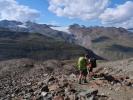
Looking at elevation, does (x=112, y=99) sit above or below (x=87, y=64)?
below

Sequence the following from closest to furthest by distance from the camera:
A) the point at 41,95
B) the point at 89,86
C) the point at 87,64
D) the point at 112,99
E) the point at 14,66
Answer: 1. the point at 112,99
2. the point at 41,95
3. the point at 89,86
4. the point at 87,64
5. the point at 14,66

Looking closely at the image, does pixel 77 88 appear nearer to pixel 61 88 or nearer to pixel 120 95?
pixel 61 88

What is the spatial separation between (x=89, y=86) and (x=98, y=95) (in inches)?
146

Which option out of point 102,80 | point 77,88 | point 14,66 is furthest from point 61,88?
point 14,66

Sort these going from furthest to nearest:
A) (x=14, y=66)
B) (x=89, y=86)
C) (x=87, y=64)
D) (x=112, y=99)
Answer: (x=14, y=66) → (x=87, y=64) → (x=89, y=86) → (x=112, y=99)

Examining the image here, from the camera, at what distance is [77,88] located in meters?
25.0

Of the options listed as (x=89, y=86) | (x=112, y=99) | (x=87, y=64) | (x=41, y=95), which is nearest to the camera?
(x=112, y=99)

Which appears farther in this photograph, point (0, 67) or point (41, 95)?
point (0, 67)

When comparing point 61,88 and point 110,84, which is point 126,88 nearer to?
point 110,84

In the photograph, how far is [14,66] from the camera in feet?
297

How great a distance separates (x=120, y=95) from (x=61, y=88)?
4.49m

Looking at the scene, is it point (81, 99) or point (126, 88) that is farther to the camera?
point (126, 88)

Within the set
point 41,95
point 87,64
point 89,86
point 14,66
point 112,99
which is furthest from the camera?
point 14,66

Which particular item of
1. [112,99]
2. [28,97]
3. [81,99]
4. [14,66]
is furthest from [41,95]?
[14,66]
